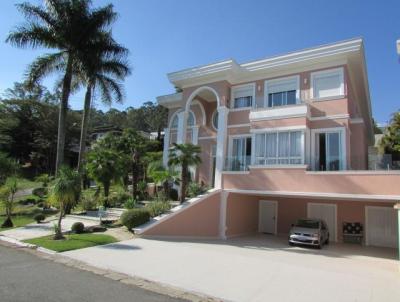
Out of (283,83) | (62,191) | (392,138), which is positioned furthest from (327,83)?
(62,191)

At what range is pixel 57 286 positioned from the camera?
25.0ft

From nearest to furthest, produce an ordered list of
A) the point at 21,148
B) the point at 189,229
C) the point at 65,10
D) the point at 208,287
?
the point at 208,287
the point at 189,229
the point at 65,10
the point at 21,148

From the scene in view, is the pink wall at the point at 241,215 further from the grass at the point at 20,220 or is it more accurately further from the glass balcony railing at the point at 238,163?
the grass at the point at 20,220

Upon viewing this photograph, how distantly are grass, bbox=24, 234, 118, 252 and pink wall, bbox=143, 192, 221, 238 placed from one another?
2.02 metres

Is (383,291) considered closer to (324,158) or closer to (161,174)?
(324,158)

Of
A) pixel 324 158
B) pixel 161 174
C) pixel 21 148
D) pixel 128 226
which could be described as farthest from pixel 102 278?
pixel 21 148

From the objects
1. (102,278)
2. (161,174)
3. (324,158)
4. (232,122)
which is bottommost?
(102,278)

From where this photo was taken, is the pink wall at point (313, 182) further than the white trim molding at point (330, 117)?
No

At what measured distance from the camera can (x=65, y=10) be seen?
71.1ft

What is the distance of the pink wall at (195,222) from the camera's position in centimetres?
1520

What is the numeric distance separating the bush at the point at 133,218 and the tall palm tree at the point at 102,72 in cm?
854

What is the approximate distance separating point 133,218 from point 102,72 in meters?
13.4

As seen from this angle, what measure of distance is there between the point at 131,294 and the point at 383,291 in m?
6.88

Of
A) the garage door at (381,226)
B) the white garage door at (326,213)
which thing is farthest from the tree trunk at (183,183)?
the garage door at (381,226)
